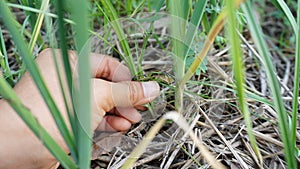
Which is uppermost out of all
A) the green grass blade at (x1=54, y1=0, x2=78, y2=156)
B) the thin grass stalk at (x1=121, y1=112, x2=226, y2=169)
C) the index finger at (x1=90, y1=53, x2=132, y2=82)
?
the green grass blade at (x1=54, y1=0, x2=78, y2=156)

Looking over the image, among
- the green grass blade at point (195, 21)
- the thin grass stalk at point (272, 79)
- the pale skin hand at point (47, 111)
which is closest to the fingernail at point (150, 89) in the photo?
the pale skin hand at point (47, 111)

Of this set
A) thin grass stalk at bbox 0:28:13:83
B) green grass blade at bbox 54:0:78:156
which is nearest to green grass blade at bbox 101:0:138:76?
thin grass stalk at bbox 0:28:13:83

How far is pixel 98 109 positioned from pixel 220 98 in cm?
34

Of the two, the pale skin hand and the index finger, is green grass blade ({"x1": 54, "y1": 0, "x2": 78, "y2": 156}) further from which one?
the index finger

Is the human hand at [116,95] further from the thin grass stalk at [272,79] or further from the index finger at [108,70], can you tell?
the thin grass stalk at [272,79]

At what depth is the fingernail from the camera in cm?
93

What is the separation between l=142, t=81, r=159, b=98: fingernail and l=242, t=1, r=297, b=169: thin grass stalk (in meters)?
0.27

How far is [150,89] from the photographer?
3.10ft

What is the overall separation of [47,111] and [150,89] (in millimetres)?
215

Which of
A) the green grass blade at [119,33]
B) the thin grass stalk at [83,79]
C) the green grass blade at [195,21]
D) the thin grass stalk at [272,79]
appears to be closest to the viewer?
the thin grass stalk at [83,79]

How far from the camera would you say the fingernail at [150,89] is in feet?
3.06

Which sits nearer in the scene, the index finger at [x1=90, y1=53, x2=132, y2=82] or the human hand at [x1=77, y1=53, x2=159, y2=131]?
the human hand at [x1=77, y1=53, x2=159, y2=131]

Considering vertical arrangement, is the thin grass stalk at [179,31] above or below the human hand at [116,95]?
above

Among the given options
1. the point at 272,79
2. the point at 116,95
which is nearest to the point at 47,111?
the point at 116,95
